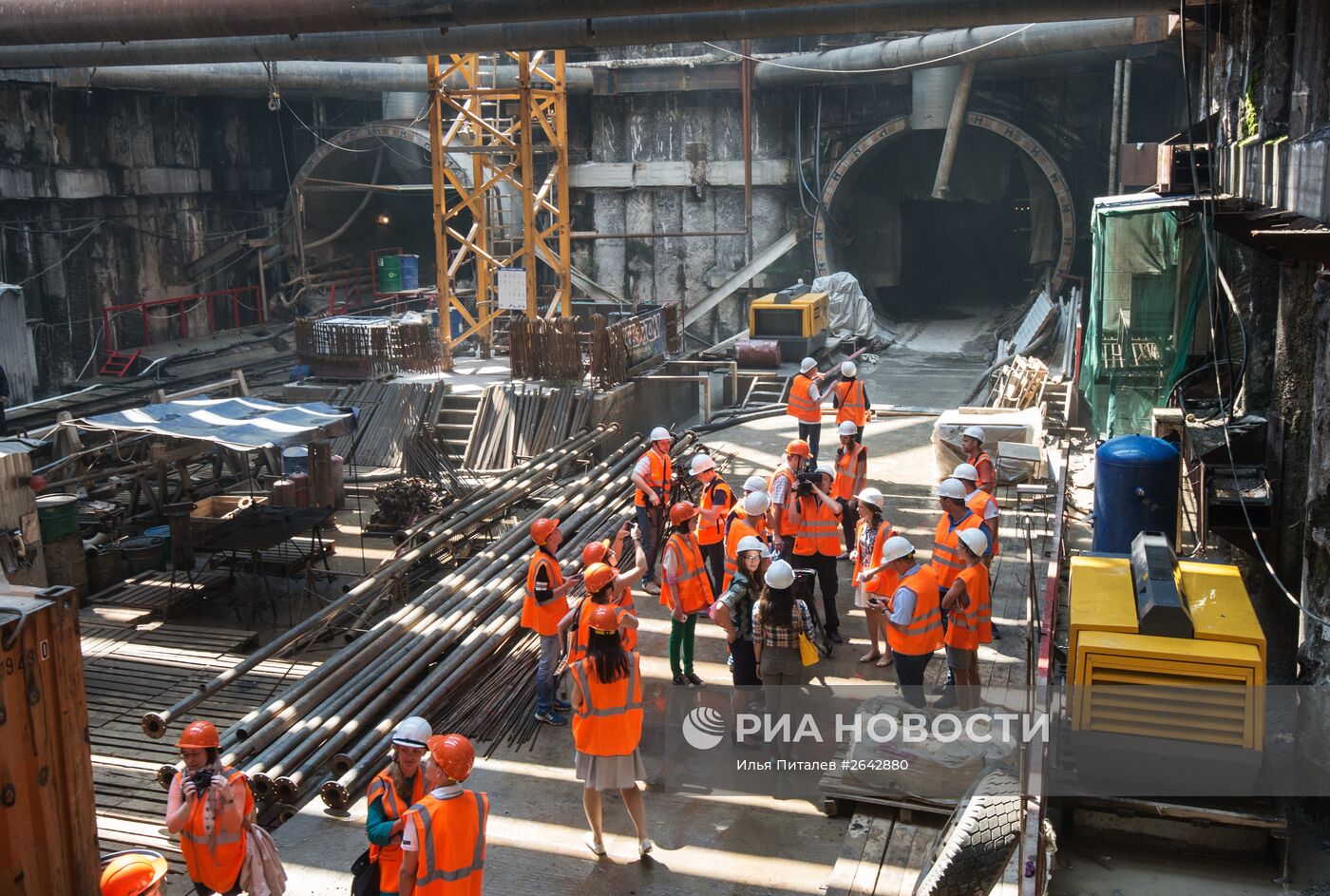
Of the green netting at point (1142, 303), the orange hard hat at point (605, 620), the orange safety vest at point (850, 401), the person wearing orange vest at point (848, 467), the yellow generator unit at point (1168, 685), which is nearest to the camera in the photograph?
the yellow generator unit at point (1168, 685)

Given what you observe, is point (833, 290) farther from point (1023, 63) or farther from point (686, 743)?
point (686, 743)

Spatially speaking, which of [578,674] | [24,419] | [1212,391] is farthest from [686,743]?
[24,419]

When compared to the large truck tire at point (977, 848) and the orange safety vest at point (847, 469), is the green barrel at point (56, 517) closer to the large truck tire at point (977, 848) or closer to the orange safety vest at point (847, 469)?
the orange safety vest at point (847, 469)

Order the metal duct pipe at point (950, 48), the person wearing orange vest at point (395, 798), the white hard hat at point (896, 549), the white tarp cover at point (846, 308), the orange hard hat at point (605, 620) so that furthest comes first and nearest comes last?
1. the white tarp cover at point (846, 308)
2. the metal duct pipe at point (950, 48)
3. the white hard hat at point (896, 549)
4. the orange hard hat at point (605, 620)
5. the person wearing orange vest at point (395, 798)

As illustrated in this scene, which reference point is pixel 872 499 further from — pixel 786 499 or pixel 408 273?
pixel 408 273

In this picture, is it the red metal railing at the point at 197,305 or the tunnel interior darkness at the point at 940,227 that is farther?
the tunnel interior darkness at the point at 940,227

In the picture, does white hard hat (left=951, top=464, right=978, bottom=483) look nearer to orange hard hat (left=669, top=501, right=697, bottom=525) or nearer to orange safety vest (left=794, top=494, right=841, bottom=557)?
orange safety vest (left=794, top=494, right=841, bottom=557)

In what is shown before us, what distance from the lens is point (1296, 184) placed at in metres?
8.85

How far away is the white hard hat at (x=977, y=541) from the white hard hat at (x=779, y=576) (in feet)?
4.55

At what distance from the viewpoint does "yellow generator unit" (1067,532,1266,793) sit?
22.7ft

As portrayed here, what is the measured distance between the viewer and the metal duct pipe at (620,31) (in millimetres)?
13062

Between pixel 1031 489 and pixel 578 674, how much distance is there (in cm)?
834

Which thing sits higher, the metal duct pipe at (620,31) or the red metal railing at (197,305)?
the metal duct pipe at (620,31)

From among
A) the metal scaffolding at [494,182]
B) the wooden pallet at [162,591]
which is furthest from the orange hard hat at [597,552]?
the metal scaffolding at [494,182]
